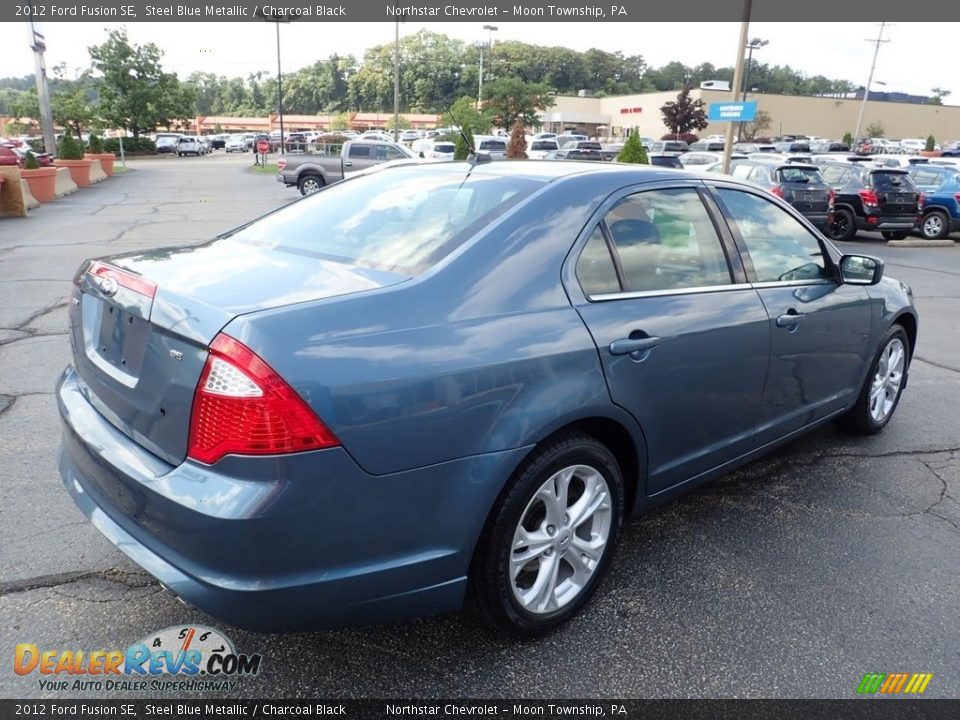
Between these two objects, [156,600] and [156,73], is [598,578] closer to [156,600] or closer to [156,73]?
[156,600]

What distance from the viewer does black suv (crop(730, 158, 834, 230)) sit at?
1490 cm

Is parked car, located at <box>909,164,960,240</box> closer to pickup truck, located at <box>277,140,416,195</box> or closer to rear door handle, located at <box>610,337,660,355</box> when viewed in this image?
pickup truck, located at <box>277,140,416,195</box>

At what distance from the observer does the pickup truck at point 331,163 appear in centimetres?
2203

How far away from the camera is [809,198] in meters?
15.0

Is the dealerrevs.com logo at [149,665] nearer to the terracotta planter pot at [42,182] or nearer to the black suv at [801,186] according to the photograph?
the black suv at [801,186]

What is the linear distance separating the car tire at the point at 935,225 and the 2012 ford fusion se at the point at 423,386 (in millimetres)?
15942

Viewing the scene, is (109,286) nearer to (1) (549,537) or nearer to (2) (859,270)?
(1) (549,537)

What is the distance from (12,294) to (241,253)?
260 inches

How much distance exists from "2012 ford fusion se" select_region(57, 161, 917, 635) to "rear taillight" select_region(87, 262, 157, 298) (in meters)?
0.02

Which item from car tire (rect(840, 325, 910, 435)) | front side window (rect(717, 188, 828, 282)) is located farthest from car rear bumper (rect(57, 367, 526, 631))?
car tire (rect(840, 325, 910, 435))

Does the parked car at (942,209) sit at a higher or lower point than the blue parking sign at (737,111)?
lower

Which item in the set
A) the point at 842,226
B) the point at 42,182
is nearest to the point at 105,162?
the point at 42,182

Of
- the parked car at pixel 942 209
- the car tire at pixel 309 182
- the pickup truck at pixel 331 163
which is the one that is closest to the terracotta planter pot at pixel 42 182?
the pickup truck at pixel 331 163

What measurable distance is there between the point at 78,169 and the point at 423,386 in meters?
26.9
